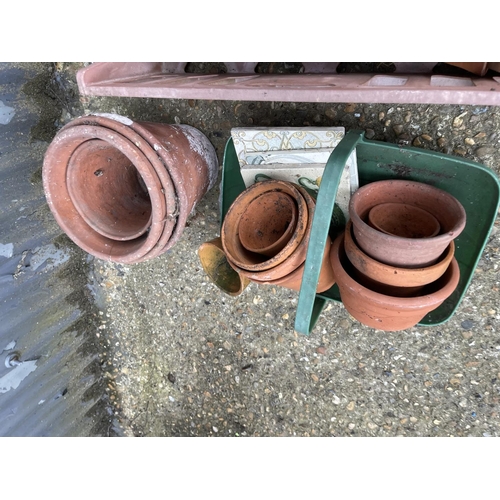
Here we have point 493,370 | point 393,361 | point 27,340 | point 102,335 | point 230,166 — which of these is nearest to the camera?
point 230,166

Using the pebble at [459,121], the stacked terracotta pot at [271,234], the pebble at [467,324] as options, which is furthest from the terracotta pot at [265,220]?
Answer: the pebble at [467,324]

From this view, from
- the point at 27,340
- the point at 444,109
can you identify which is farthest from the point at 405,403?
the point at 27,340

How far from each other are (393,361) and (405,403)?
22 cm

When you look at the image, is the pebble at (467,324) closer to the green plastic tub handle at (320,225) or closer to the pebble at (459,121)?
the pebble at (459,121)

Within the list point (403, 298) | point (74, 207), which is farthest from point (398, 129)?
point (74, 207)

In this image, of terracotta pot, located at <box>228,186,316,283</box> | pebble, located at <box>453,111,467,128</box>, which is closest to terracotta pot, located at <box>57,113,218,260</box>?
terracotta pot, located at <box>228,186,316,283</box>

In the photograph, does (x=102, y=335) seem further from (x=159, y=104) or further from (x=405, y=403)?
(x=405, y=403)

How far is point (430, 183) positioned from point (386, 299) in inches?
16.1

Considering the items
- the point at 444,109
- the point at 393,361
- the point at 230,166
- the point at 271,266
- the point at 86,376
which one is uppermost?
the point at 444,109

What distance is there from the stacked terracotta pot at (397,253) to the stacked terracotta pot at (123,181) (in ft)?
1.92

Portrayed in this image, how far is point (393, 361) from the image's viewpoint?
1896 mm

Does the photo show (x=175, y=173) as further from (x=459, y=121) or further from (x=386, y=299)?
(x=459, y=121)

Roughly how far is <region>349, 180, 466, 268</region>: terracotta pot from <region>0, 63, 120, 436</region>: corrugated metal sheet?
1.58 meters

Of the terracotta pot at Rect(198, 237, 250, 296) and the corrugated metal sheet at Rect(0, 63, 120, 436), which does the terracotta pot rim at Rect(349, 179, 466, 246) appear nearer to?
the terracotta pot at Rect(198, 237, 250, 296)
